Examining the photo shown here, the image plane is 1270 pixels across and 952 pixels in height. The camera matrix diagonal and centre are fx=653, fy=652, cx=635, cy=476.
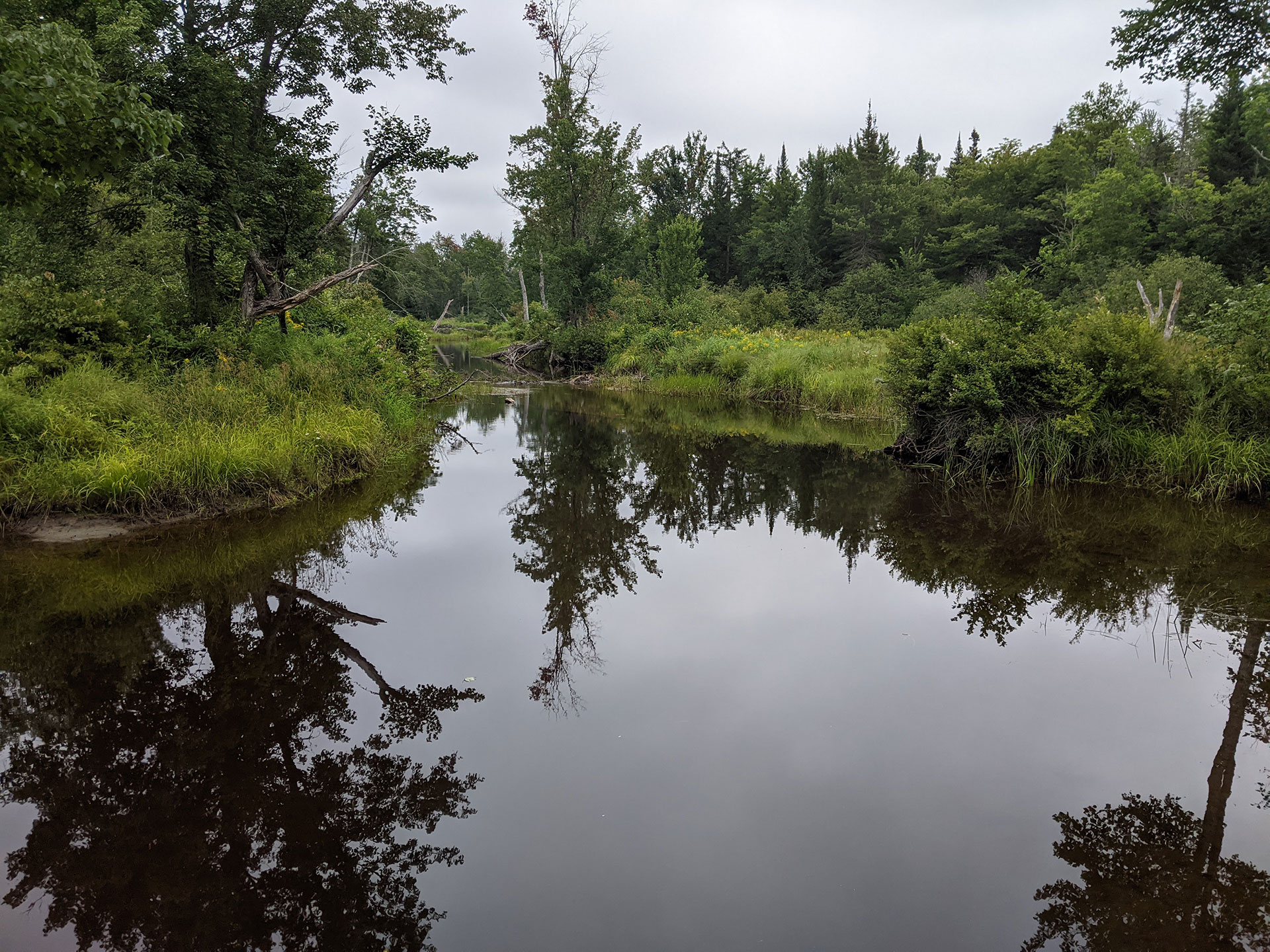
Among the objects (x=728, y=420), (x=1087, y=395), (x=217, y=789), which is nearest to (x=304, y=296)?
(x=217, y=789)

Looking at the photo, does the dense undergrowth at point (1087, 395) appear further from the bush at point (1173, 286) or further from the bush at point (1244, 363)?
the bush at point (1173, 286)

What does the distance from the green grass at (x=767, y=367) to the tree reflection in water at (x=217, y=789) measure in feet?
42.6

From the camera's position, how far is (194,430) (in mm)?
7781

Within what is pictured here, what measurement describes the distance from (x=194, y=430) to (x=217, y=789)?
236 inches

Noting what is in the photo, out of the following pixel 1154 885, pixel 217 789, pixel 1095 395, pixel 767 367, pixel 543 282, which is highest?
pixel 543 282

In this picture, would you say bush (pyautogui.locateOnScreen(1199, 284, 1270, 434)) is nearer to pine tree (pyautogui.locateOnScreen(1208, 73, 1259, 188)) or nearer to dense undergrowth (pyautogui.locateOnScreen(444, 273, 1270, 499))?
dense undergrowth (pyautogui.locateOnScreen(444, 273, 1270, 499))

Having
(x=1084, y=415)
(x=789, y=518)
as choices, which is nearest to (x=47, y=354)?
(x=789, y=518)

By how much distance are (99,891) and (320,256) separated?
1176 cm

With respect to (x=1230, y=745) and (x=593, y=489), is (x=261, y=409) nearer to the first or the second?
(x=593, y=489)

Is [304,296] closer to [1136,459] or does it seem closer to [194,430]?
[194,430]

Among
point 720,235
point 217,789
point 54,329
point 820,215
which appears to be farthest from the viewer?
point 720,235

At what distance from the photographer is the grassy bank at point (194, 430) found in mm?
6902

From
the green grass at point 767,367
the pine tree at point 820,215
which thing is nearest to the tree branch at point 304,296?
the green grass at point 767,367

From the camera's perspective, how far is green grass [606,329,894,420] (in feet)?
55.8
